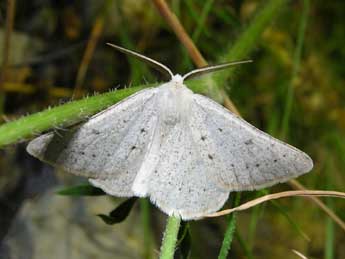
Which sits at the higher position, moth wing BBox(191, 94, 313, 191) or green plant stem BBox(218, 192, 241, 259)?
moth wing BBox(191, 94, 313, 191)

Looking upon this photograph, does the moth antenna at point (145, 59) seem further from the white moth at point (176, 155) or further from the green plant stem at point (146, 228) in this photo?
the green plant stem at point (146, 228)

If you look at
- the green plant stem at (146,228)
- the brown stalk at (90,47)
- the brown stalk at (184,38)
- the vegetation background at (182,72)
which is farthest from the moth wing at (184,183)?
the brown stalk at (90,47)

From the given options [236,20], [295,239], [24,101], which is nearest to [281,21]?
[236,20]

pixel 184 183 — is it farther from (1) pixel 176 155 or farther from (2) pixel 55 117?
(2) pixel 55 117

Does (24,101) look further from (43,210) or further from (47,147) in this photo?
(47,147)

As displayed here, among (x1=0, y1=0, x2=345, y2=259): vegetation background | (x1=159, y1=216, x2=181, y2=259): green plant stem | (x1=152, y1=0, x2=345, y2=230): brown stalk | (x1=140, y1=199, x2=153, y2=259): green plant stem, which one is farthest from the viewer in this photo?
(x1=0, y1=0, x2=345, y2=259): vegetation background

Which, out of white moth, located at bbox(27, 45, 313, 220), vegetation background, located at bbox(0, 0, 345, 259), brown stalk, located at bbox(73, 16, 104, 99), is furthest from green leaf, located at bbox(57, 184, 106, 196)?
brown stalk, located at bbox(73, 16, 104, 99)

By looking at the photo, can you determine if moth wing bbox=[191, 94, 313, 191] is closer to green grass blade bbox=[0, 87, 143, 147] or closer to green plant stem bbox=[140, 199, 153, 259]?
green grass blade bbox=[0, 87, 143, 147]

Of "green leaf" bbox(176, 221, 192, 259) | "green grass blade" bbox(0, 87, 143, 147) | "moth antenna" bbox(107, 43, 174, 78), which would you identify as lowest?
"green leaf" bbox(176, 221, 192, 259)
